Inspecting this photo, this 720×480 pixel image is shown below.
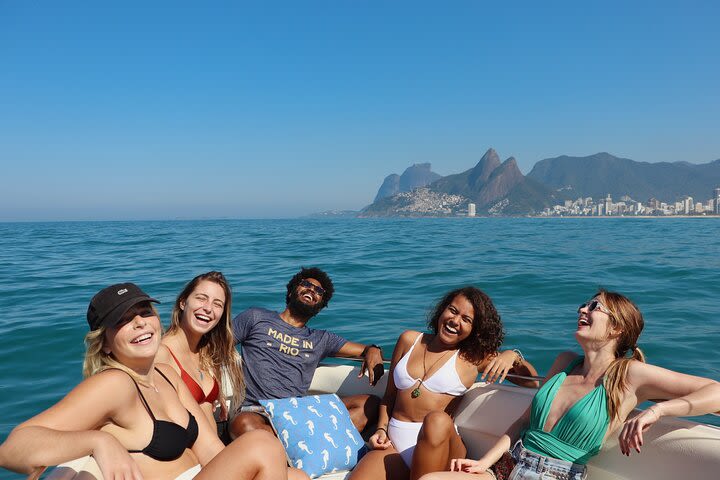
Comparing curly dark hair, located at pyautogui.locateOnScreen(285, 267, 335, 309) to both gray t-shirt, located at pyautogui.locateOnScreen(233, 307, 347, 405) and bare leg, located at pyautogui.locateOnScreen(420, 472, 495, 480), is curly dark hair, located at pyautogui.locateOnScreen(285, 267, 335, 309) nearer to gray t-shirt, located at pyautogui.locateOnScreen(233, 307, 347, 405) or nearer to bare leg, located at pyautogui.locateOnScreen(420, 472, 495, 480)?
gray t-shirt, located at pyautogui.locateOnScreen(233, 307, 347, 405)

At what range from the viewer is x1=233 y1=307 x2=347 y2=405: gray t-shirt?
12.0ft

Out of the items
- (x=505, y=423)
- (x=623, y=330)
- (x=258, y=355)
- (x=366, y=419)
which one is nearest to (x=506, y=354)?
(x=505, y=423)

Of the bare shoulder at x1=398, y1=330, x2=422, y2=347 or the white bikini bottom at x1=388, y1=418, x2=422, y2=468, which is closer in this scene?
the white bikini bottom at x1=388, y1=418, x2=422, y2=468

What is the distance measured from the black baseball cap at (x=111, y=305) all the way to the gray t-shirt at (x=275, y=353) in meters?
1.60

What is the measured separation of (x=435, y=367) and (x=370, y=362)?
0.64 meters

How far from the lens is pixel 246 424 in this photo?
129 inches

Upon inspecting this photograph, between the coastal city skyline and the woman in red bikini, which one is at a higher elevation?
the coastal city skyline

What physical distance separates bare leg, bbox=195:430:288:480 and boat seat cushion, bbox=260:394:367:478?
92cm

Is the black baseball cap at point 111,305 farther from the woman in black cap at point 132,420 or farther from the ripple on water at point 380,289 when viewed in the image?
the ripple on water at point 380,289

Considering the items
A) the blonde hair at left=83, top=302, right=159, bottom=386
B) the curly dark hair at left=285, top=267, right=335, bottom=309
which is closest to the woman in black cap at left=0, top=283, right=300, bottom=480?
the blonde hair at left=83, top=302, right=159, bottom=386

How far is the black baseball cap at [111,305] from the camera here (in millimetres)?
2061

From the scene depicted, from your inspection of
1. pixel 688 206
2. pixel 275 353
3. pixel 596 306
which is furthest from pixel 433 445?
pixel 688 206

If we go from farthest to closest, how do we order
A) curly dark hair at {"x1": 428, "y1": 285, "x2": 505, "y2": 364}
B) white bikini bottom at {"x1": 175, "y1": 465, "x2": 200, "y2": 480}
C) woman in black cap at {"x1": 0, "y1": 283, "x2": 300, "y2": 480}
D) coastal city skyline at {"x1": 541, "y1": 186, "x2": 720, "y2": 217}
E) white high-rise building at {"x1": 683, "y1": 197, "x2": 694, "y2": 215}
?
white high-rise building at {"x1": 683, "y1": 197, "x2": 694, "y2": 215} < coastal city skyline at {"x1": 541, "y1": 186, "x2": 720, "y2": 217} < curly dark hair at {"x1": 428, "y1": 285, "x2": 505, "y2": 364} < white bikini bottom at {"x1": 175, "y1": 465, "x2": 200, "y2": 480} < woman in black cap at {"x1": 0, "y1": 283, "x2": 300, "y2": 480}

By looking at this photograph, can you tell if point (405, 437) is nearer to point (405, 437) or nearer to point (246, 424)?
point (405, 437)
